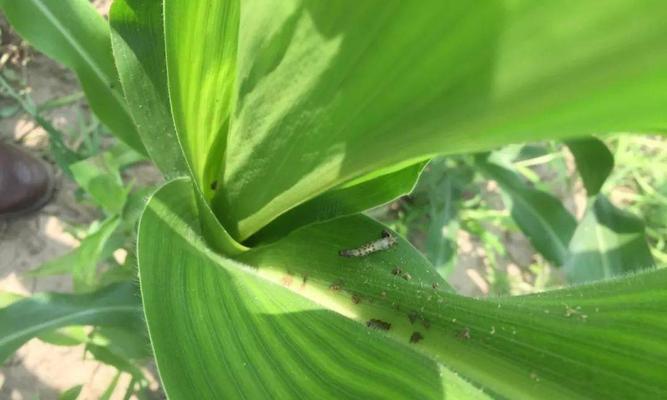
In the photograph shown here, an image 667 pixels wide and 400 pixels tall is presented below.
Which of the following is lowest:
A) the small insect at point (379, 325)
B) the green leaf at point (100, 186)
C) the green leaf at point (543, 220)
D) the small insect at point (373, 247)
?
the green leaf at point (543, 220)

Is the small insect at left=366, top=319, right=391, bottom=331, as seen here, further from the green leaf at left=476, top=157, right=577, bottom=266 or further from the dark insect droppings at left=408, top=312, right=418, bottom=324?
the green leaf at left=476, top=157, right=577, bottom=266

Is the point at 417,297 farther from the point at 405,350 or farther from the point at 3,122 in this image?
the point at 3,122

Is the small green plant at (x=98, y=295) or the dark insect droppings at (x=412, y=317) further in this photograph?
the small green plant at (x=98, y=295)

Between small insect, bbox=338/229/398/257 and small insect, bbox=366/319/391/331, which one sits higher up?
small insect, bbox=338/229/398/257

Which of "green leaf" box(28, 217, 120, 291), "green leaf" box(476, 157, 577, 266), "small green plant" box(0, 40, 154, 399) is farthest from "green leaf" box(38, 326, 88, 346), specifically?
"green leaf" box(476, 157, 577, 266)

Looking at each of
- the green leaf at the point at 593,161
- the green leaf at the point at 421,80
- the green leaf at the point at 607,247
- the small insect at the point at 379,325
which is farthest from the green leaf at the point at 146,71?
the green leaf at the point at 607,247

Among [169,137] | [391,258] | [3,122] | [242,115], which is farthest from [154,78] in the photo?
[3,122]

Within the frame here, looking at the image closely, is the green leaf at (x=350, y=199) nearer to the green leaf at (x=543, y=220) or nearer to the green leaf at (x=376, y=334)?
the green leaf at (x=376, y=334)
